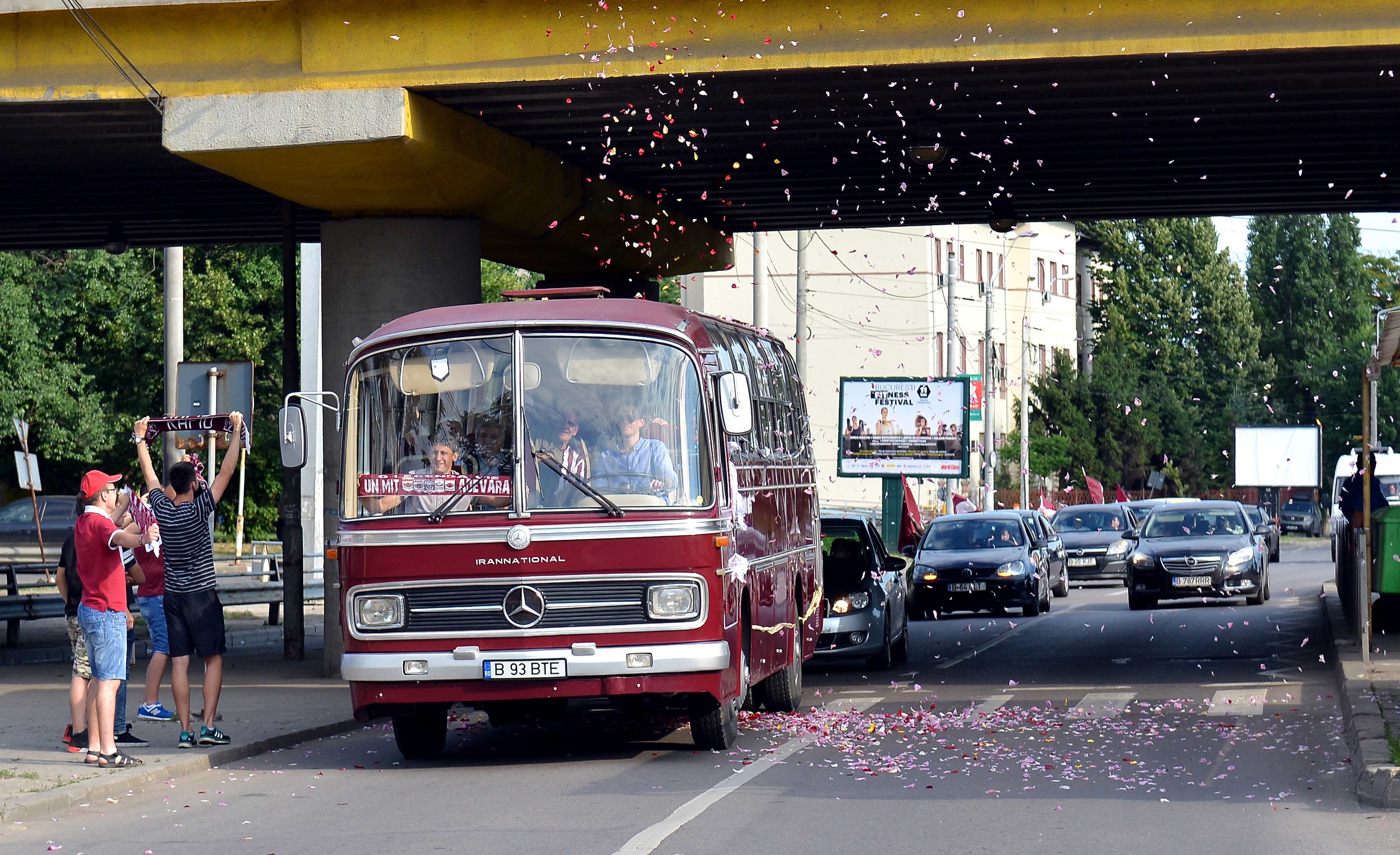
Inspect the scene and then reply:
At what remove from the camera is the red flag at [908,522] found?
37.7m

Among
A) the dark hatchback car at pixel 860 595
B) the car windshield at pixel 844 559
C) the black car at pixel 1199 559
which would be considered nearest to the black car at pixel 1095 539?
the black car at pixel 1199 559

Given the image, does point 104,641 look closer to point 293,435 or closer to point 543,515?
point 293,435

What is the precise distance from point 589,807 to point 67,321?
42.7 meters

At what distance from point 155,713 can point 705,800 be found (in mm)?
5758

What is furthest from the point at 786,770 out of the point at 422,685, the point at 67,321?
the point at 67,321

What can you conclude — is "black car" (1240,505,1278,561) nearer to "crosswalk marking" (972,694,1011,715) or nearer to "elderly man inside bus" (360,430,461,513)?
"crosswalk marking" (972,694,1011,715)

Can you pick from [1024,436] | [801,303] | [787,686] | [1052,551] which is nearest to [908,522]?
[801,303]

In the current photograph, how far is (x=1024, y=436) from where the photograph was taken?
211 feet

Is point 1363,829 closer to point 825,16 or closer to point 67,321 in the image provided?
point 825,16

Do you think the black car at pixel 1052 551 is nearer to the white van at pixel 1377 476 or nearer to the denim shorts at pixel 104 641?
the white van at pixel 1377 476

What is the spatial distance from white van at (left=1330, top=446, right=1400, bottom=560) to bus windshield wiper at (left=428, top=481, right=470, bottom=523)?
35.2 ft

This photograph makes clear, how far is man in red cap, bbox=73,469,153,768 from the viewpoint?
11.6m

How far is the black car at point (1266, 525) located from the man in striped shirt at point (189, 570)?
65.1 feet

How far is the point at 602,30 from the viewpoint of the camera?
1430 cm
